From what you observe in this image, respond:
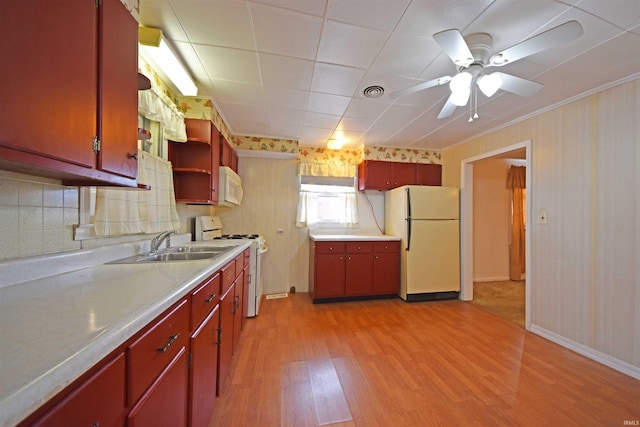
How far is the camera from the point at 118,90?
995mm

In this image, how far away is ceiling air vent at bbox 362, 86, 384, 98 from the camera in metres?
2.06

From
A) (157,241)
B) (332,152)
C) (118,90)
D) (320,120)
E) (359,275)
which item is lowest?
(359,275)

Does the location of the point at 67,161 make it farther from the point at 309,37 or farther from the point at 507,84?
the point at 507,84

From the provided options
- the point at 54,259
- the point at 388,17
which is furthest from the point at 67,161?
the point at 388,17

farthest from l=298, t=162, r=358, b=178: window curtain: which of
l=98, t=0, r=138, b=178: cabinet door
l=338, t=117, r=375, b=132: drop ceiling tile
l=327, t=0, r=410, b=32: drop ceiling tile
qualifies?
l=98, t=0, r=138, b=178: cabinet door

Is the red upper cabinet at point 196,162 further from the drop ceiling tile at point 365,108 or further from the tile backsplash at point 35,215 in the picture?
the drop ceiling tile at point 365,108

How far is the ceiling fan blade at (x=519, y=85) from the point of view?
60.7 inches

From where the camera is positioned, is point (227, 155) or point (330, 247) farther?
point (330, 247)

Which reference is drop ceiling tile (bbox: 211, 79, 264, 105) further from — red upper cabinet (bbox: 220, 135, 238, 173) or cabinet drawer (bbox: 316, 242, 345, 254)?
cabinet drawer (bbox: 316, 242, 345, 254)

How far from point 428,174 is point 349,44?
2.83 meters

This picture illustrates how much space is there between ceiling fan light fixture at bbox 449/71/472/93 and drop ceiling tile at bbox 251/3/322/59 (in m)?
0.96

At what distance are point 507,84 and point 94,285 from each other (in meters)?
2.63

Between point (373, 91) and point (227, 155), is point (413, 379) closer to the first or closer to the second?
point (373, 91)

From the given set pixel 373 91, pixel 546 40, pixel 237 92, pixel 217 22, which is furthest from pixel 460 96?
pixel 237 92
